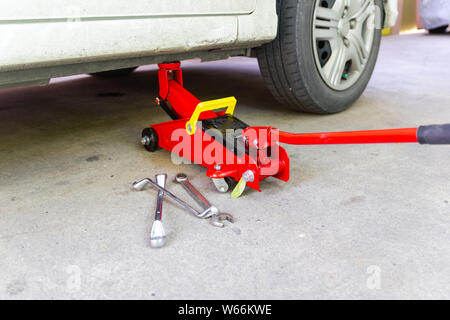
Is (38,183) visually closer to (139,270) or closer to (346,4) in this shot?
(139,270)

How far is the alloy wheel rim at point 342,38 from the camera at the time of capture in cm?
200

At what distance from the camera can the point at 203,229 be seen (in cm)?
116

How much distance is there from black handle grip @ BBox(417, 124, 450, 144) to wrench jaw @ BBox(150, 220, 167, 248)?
651mm

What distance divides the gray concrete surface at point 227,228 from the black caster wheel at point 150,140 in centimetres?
5

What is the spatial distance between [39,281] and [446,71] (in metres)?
3.46

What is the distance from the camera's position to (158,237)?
1062 millimetres

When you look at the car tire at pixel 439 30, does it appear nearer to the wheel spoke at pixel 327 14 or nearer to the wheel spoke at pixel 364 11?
the wheel spoke at pixel 364 11

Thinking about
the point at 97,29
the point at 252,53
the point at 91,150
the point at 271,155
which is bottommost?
the point at 91,150

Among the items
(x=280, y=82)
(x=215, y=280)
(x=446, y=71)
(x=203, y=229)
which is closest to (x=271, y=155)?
(x=203, y=229)

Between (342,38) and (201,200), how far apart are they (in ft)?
4.17

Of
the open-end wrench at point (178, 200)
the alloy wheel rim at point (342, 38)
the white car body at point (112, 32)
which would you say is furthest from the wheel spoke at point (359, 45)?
the open-end wrench at point (178, 200)

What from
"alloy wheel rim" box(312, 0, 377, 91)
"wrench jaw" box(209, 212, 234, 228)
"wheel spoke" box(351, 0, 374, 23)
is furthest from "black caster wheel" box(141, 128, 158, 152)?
"wheel spoke" box(351, 0, 374, 23)

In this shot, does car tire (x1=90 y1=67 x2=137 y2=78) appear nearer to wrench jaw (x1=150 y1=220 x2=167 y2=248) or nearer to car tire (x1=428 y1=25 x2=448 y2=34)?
wrench jaw (x1=150 y1=220 x2=167 y2=248)

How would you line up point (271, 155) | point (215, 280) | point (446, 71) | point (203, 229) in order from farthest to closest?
point (446, 71), point (271, 155), point (203, 229), point (215, 280)
